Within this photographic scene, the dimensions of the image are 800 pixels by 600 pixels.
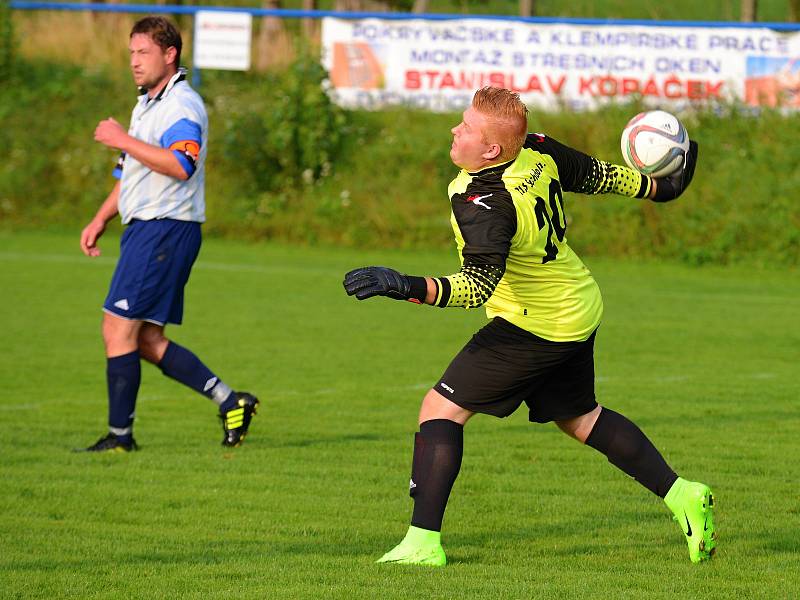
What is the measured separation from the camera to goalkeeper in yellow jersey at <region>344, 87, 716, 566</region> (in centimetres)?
493

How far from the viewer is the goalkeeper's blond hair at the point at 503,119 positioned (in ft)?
16.2

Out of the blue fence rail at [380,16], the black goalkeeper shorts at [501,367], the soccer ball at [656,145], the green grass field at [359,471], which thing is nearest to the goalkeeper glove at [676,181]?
the soccer ball at [656,145]

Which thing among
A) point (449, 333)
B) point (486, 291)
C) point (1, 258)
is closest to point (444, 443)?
point (486, 291)

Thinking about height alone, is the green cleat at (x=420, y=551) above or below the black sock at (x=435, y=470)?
below

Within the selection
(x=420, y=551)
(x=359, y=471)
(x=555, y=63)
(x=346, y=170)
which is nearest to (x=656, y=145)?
(x=420, y=551)

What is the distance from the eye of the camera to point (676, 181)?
5.82m

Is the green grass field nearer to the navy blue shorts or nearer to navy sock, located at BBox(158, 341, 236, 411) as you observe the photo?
navy sock, located at BBox(158, 341, 236, 411)

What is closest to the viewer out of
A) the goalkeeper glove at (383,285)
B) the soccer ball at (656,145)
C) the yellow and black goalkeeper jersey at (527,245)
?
the goalkeeper glove at (383,285)

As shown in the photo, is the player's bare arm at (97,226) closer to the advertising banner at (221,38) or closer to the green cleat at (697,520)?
the green cleat at (697,520)

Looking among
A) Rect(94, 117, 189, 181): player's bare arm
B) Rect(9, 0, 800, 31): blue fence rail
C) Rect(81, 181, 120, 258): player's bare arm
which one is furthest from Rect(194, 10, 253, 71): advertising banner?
Rect(94, 117, 189, 181): player's bare arm

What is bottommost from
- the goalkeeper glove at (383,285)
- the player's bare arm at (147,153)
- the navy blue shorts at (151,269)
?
the navy blue shorts at (151,269)

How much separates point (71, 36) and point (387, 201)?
308 inches

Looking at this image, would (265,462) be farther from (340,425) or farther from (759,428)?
(759,428)

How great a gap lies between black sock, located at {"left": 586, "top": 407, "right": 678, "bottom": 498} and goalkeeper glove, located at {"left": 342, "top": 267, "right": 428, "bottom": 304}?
108cm
